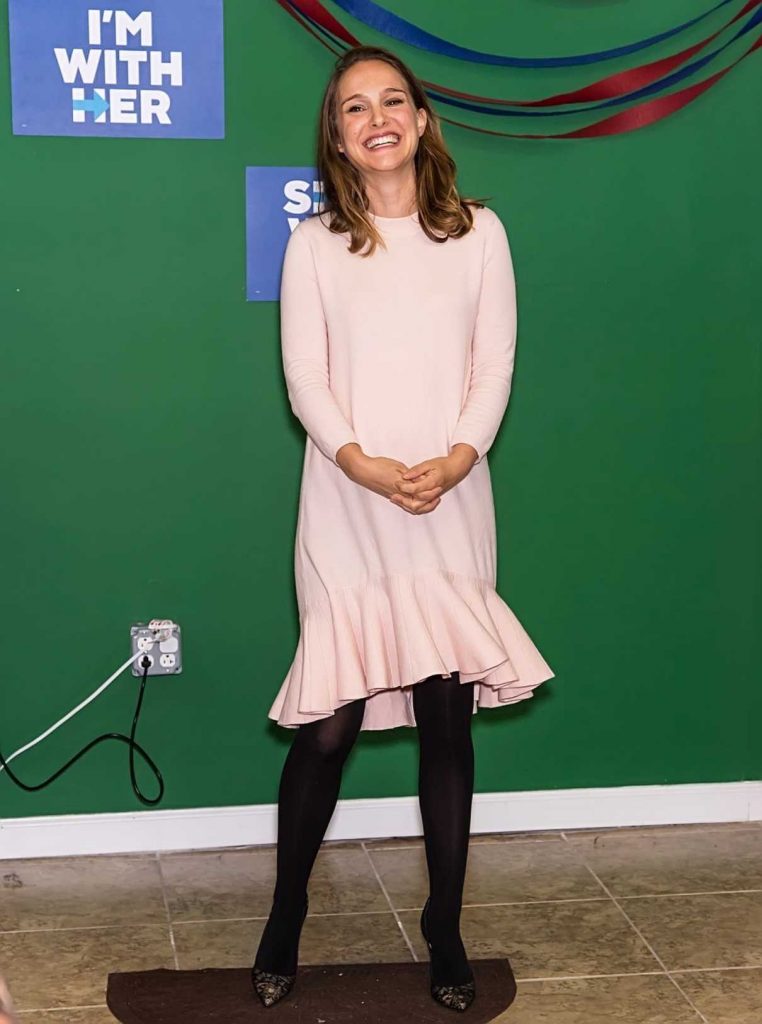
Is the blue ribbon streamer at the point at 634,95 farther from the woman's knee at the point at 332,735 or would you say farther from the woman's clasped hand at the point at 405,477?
the woman's knee at the point at 332,735

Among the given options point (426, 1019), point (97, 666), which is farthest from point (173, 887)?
point (426, 1019)

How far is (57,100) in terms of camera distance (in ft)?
8.75

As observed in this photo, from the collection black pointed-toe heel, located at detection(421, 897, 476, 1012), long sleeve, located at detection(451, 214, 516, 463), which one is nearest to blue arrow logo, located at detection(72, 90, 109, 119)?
long sleeve, located at detection(451, 214, 516, 463)

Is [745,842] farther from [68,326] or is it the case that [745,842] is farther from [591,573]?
[68,326]

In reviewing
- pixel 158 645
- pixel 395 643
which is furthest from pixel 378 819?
pixel 395 643

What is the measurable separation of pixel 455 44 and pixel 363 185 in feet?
2.16

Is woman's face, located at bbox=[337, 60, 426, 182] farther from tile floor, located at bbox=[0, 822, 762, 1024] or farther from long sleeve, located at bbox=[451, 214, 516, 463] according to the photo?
tile floor, located at bbox=[0, 822, 762, 1024]

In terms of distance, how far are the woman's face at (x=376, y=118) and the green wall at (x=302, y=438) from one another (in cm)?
51

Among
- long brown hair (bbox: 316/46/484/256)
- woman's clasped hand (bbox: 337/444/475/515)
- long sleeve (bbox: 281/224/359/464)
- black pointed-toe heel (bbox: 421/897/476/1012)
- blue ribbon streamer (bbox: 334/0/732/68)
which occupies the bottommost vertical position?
black pointed-toe heel (bbox: 421/897/476/1012)

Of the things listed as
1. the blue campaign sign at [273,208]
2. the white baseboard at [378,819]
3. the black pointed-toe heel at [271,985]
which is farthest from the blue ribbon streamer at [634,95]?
the black pointed-toe heel at [271,985]

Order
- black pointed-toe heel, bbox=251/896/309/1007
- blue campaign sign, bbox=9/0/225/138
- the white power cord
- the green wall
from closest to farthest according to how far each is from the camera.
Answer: black pointed-toe heel, bbox=251/896/309/1007, blue campaign sign, bbox=9/0/225/138, the green wall, the white power cord

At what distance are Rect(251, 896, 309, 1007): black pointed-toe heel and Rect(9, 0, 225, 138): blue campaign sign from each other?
59.5 inches

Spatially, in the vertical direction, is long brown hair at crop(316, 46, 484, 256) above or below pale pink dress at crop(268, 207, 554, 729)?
above

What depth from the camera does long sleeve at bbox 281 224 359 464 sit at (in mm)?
2221
